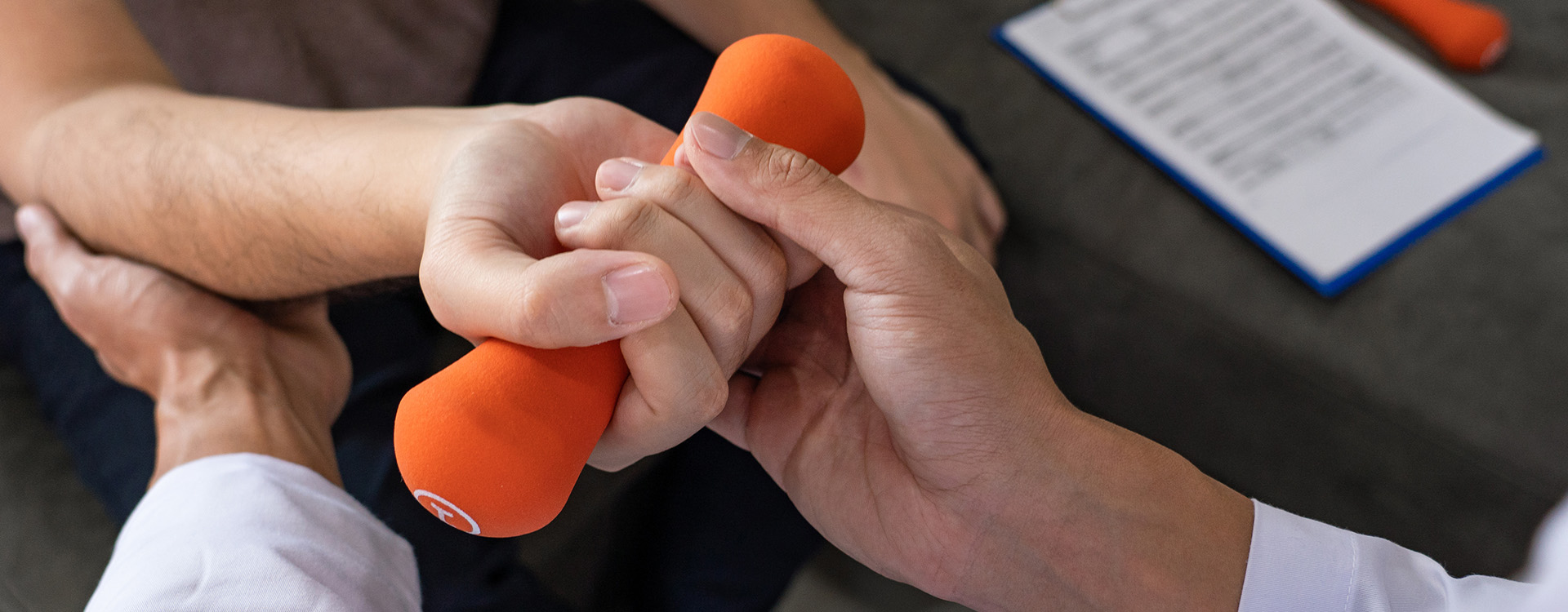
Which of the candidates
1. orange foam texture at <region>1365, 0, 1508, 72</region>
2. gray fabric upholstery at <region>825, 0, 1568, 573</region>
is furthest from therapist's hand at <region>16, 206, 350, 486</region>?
orange foam texture at <region>1365, 0, 1508, 72</region>

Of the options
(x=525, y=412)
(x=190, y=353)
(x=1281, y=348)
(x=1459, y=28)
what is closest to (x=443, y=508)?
(x=525, y=412)

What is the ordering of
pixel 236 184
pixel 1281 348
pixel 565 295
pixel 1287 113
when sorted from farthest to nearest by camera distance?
pixel 1287 113
pixel 1281 348
pixel 236 184
pixel 565 295

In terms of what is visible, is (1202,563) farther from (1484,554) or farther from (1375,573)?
(1484,554)

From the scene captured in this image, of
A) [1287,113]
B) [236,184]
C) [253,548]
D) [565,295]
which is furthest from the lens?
[1287,113]

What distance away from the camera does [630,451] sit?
19.6 inches

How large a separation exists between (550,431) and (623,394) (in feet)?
0.20

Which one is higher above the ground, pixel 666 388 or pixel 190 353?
pixel 666 388

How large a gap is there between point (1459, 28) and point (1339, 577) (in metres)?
0.78

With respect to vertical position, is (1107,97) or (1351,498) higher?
(1107,97)

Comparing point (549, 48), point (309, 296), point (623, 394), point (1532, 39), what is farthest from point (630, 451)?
point (1532, 39)

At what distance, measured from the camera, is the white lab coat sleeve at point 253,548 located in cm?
50

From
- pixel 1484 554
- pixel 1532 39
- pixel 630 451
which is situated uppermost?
pixel 630 451

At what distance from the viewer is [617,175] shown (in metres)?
0.46

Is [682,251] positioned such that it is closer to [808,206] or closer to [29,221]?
[808,206]
